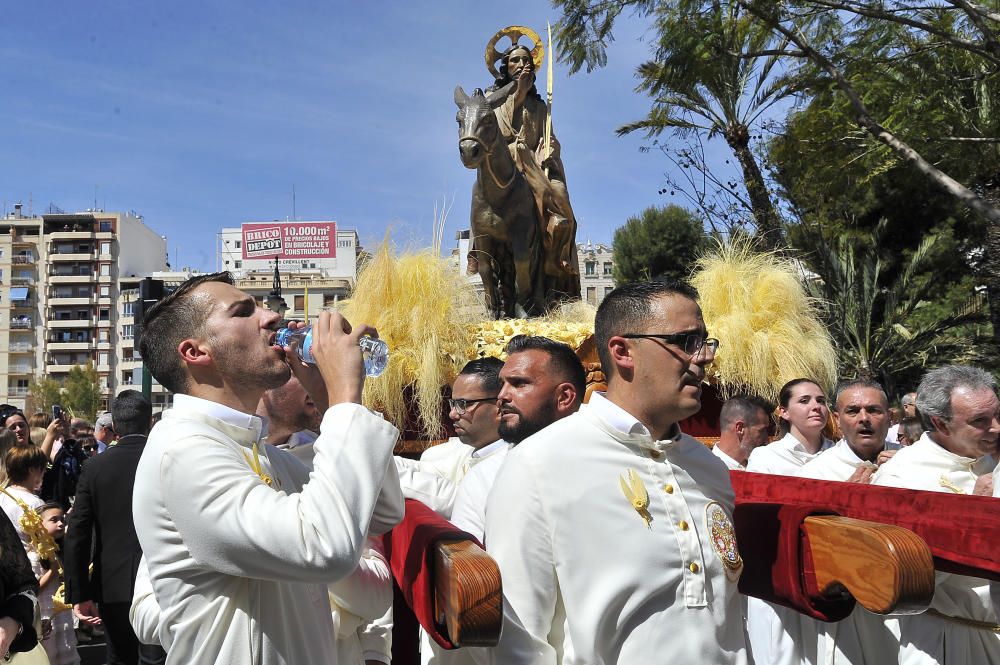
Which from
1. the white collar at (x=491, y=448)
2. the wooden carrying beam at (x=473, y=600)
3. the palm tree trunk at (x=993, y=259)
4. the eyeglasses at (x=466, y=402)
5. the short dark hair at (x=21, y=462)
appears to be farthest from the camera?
the palm tree trunk at (x=993, y=259)

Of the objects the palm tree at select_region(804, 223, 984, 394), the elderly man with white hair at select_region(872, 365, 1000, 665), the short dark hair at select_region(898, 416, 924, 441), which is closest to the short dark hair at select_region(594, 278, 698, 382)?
the elderly man with white hair at select_region(872, 365, 1000, 665)

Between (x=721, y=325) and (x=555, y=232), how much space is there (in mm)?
2167

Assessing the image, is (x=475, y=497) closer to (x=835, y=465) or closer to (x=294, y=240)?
(x=835, y=465)

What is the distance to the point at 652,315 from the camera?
2842mm

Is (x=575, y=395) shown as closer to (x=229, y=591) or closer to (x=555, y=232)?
(x=229, y=591)

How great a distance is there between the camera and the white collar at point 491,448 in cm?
437

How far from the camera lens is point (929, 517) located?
2.79 meters

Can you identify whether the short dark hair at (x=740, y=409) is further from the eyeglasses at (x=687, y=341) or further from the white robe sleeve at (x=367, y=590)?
the white robe sleeve at (x=367, y=590)

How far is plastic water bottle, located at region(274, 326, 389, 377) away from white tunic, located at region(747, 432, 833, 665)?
2001 mm

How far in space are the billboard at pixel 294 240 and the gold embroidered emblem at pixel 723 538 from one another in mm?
81756

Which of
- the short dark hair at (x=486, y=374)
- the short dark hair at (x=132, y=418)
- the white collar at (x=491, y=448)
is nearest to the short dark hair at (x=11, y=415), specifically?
the short dark hair at (x=132, y=418)

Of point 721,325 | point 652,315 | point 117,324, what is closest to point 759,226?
point 721,325

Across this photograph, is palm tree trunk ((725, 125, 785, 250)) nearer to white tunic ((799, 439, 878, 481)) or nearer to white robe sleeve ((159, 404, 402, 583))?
white tunic ((799, 439, 878, 481))

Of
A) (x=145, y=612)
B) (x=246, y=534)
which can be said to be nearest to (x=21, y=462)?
(x=145, y=612)
